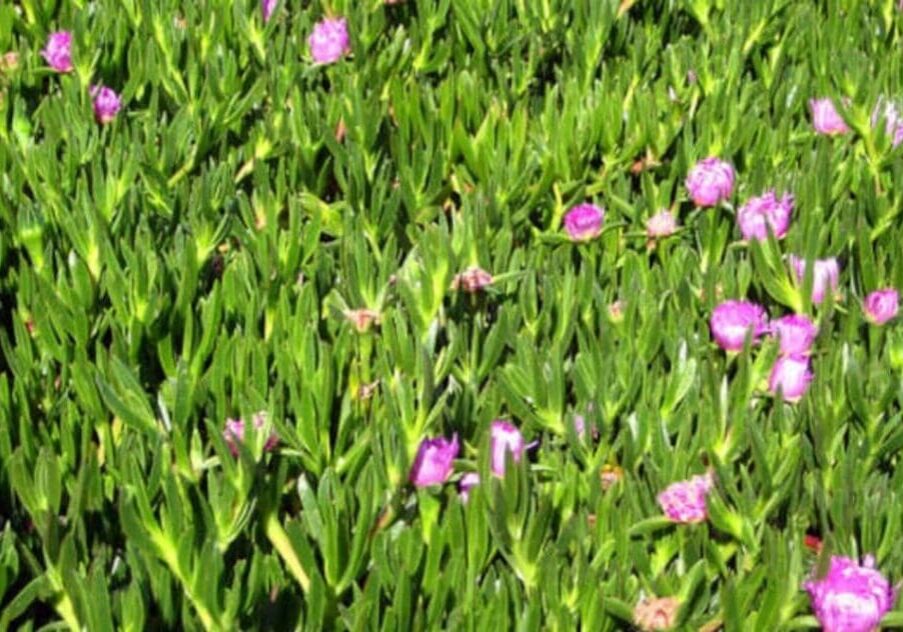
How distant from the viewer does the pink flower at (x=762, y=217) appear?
1602 mm

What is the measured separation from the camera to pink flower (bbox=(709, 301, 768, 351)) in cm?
141

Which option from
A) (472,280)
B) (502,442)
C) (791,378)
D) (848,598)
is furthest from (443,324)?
(848,598)

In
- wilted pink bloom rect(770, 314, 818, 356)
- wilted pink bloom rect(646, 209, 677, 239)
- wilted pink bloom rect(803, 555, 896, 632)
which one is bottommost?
wilted pink bloom rect(803, 555, 896, 632)

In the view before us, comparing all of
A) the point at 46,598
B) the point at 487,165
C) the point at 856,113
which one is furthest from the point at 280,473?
the point at 856,113

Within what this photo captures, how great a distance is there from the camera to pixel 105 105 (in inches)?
71.9

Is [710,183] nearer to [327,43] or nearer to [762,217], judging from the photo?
[762,217]

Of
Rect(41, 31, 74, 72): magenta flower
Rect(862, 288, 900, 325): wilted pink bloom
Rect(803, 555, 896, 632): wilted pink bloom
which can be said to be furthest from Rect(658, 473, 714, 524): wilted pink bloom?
Rect(41, 31, 74, 72): magenta flower

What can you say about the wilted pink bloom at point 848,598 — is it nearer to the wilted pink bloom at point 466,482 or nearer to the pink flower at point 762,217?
the wilted pink bloom at point 466,482

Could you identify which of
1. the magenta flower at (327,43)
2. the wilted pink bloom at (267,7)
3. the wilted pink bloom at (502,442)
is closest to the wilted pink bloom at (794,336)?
the wilted pink bloom at (502,442)

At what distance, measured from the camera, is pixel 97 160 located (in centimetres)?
159

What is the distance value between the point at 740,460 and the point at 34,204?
74 cm

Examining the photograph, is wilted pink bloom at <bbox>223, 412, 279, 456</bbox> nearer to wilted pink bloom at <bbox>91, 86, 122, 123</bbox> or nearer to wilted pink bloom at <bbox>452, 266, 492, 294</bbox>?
wilted pink bloom at <bbox>452, 266, 492, 294</bbox>

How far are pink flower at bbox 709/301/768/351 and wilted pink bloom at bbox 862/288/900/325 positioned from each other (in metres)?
0.11

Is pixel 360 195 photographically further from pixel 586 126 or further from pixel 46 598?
pixel 46 598
